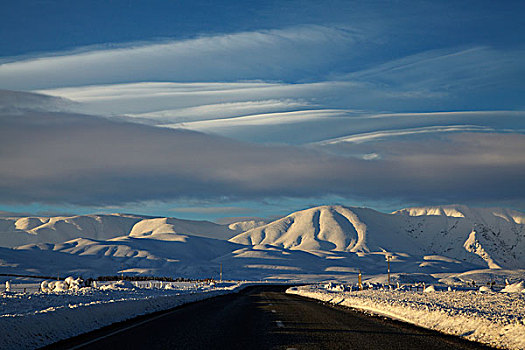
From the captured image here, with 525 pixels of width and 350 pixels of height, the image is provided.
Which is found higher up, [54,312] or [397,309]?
[54,312]

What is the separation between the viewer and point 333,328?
65.4 ft

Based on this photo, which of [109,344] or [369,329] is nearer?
[109,344]

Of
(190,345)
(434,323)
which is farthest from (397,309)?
(190,345)

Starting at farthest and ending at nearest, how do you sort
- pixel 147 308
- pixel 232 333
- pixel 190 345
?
pixel 147 308
pixel 232 333
pixel 190 345

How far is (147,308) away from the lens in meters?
30.9

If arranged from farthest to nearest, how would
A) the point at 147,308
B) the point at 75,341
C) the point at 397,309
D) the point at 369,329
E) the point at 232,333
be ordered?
the point at 147,308 → the point at 397,309 → the point at 369,329 → the point at 232,333 → the point at 75,341

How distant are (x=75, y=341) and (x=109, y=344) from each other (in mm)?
1342

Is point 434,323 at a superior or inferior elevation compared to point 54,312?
inferior

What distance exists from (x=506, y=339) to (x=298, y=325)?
25.2 ft

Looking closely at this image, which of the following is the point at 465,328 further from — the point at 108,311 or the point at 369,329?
the point at 108,311

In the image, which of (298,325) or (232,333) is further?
(298,325)

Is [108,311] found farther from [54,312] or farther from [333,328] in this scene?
[333,328]

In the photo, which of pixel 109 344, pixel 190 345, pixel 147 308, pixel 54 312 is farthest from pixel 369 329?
pixel 147 308

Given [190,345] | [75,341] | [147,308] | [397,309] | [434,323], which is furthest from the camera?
[147,308]
